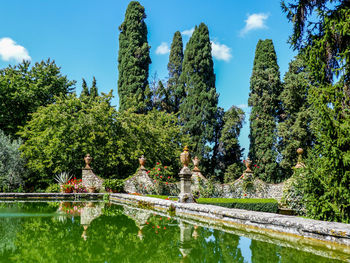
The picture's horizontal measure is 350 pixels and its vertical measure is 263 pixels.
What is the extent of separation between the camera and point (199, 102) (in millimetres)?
25266

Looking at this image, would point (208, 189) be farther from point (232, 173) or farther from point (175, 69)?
point (175, 69)

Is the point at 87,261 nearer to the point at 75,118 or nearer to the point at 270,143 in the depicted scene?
the point at 75,118

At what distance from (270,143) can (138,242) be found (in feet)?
60.9

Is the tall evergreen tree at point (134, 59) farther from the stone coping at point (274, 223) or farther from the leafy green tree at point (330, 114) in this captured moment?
the leafy green tree at point (330, 114)

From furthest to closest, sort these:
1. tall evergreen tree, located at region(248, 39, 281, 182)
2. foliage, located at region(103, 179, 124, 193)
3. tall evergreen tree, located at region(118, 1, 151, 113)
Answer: tall evergreen tree, located at region(118, 1, 151, 113) → tall evergreen tree, located at region(248, 39, 281, 182) → foliage, located at region(103, 179, 124, 193)

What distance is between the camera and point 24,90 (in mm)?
21641

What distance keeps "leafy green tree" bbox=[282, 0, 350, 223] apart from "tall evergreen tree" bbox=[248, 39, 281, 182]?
49.3 ft

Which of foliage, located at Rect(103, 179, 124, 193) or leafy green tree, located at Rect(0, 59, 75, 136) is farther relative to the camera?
leafy green tree, located at Rect(0, 59, 75, 136)

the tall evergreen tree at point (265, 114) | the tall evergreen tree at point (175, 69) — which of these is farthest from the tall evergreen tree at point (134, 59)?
the tall evergreen tree at point (265, 114)

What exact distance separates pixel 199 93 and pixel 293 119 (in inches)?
291

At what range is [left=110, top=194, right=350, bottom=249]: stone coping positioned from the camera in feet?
16.1

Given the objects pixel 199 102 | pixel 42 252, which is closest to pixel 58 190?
pixel 199 102

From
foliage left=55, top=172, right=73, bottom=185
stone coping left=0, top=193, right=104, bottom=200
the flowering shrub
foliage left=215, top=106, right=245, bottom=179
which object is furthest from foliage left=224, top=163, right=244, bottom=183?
foliage left=55, top=172, right=73, bottom=185

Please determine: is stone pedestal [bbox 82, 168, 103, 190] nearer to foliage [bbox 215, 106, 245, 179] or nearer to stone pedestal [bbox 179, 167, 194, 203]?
stone pedestal [bbox 179, 167, 194, 203]
